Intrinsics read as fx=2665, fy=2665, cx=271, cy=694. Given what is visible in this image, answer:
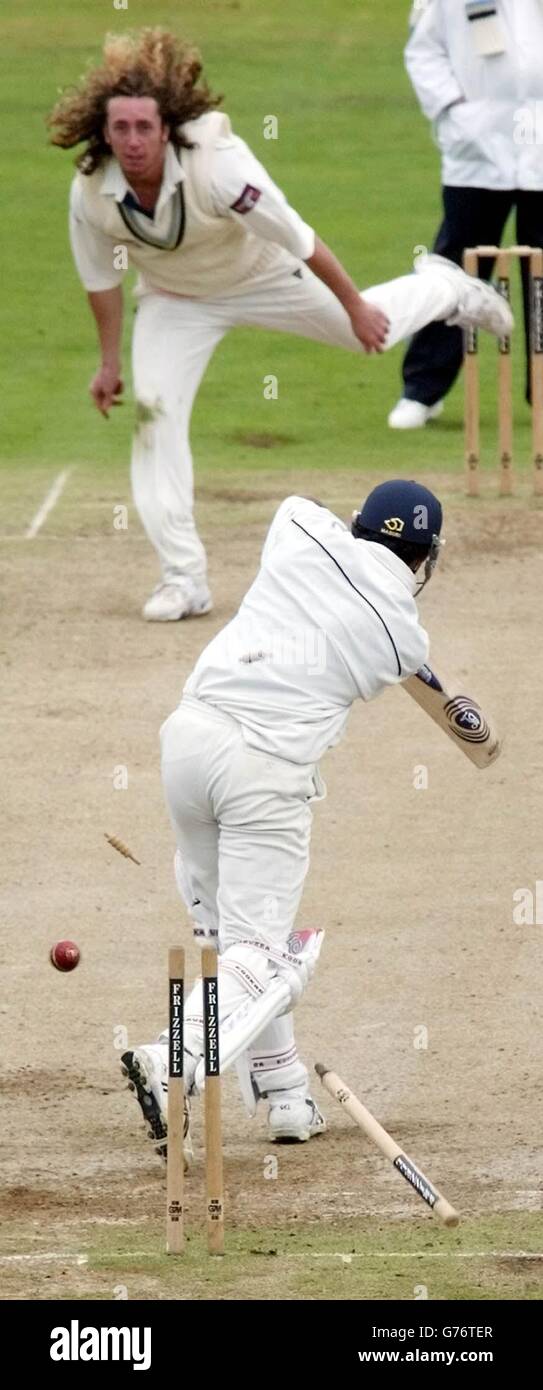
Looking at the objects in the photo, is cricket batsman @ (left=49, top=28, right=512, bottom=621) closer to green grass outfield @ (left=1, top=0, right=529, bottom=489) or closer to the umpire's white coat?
the umpire's white coat

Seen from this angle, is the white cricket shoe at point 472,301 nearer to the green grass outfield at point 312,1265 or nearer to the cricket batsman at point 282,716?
the cricket batsman at point 282,716

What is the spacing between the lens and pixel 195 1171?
6.54m

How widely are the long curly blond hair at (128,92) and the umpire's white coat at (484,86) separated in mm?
3072

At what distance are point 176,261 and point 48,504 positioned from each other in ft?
7.82

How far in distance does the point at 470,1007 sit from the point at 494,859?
1.14 m

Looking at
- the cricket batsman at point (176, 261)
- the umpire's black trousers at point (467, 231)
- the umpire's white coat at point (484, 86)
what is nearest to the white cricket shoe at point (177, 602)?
the cricket batsman at point (176, 261)

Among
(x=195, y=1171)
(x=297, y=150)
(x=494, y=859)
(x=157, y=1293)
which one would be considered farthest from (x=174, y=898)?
(x=297, y=150)

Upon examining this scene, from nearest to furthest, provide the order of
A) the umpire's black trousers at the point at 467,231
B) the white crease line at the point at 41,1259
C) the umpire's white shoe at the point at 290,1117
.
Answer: the white crease line at the point at 41,1259 → the umpire's white shoe at the point at 290,1117 → the umpire's black trousers at the point at 467,231

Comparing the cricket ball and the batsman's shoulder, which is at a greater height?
the batsman's shoulder

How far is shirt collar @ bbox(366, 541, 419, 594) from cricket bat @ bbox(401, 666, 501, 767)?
358 mm

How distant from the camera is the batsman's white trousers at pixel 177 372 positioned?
1069cm

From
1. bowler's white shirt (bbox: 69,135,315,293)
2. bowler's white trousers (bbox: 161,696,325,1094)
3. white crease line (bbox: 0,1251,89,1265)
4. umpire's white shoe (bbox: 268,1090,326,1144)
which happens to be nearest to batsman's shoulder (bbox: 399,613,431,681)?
bowler's white trousers (bbox: 161,696,325,1094)

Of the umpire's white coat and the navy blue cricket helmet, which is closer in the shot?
the navy blue cricket helmet

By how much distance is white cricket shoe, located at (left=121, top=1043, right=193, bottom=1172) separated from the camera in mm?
6172
